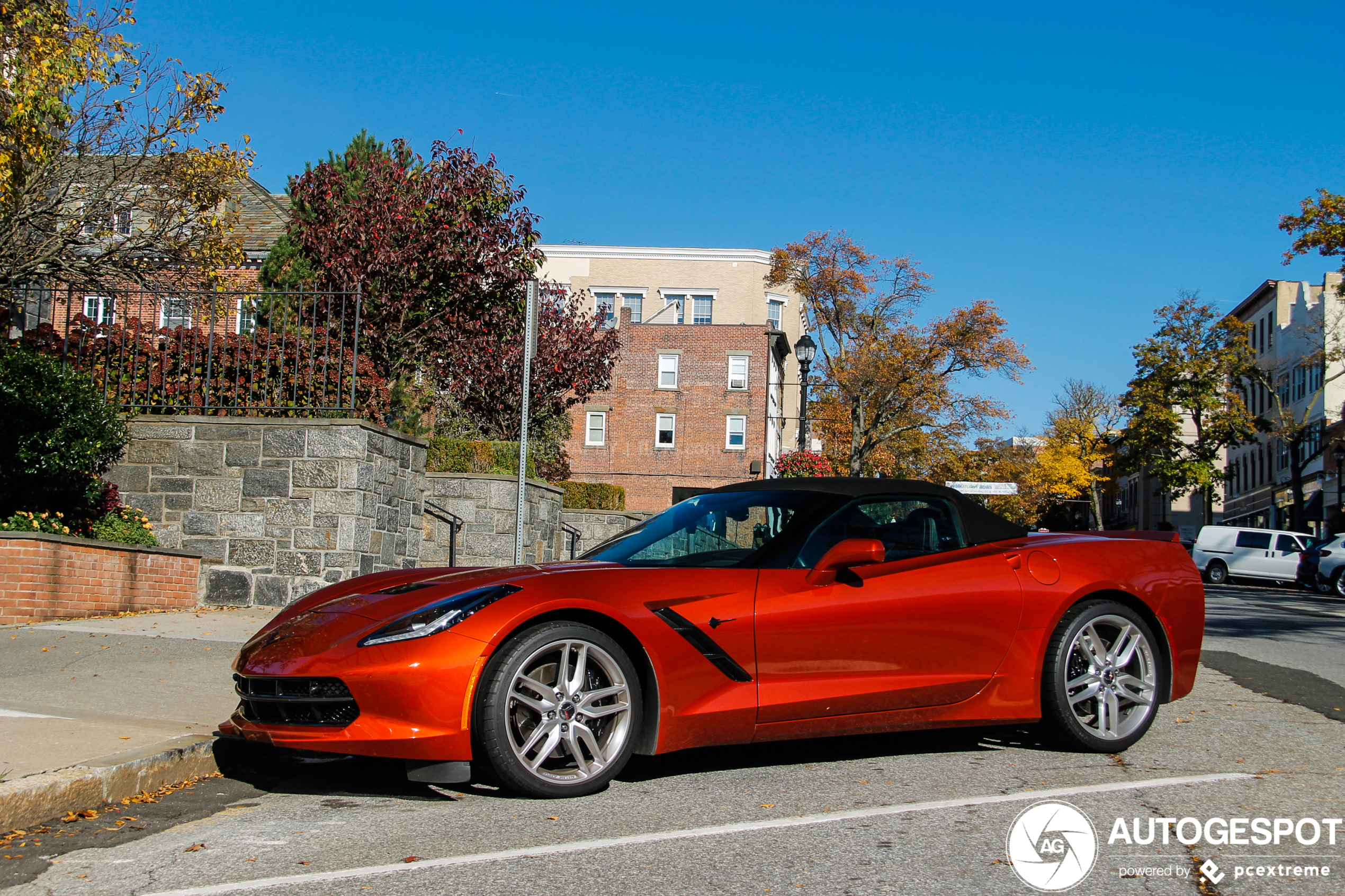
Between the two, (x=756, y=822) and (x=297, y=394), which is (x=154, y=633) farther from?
(x=756, y=822)

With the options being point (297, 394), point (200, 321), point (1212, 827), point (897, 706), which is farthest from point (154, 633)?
point (1212, 827)

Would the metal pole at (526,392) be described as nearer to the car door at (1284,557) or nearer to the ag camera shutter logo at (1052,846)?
the ag camera shutter logo at (1052,846)

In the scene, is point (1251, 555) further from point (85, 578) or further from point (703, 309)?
point (703, 309)

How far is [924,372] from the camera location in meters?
48.3

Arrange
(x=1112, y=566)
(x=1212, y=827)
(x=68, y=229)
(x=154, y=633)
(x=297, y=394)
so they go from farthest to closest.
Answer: (x=68, y=229) < (x=297, y=394) < (x=154, y=633) < (x=1112, y=566) < (x=1212, y=827)

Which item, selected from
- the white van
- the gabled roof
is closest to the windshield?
the gabled roof

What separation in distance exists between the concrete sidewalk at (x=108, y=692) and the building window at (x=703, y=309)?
5660cm

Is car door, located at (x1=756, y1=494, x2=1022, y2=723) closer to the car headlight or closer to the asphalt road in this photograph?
the asphalt road

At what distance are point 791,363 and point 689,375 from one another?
Answer: 16507mm

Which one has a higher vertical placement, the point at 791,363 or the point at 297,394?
the point at 791,363

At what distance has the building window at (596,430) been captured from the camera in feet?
176

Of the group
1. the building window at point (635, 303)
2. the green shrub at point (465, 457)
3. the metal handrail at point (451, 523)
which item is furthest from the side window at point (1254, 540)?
the building window at point (635, 303)

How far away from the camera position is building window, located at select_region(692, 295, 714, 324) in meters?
66.1

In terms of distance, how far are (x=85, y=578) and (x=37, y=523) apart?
2.19ft
